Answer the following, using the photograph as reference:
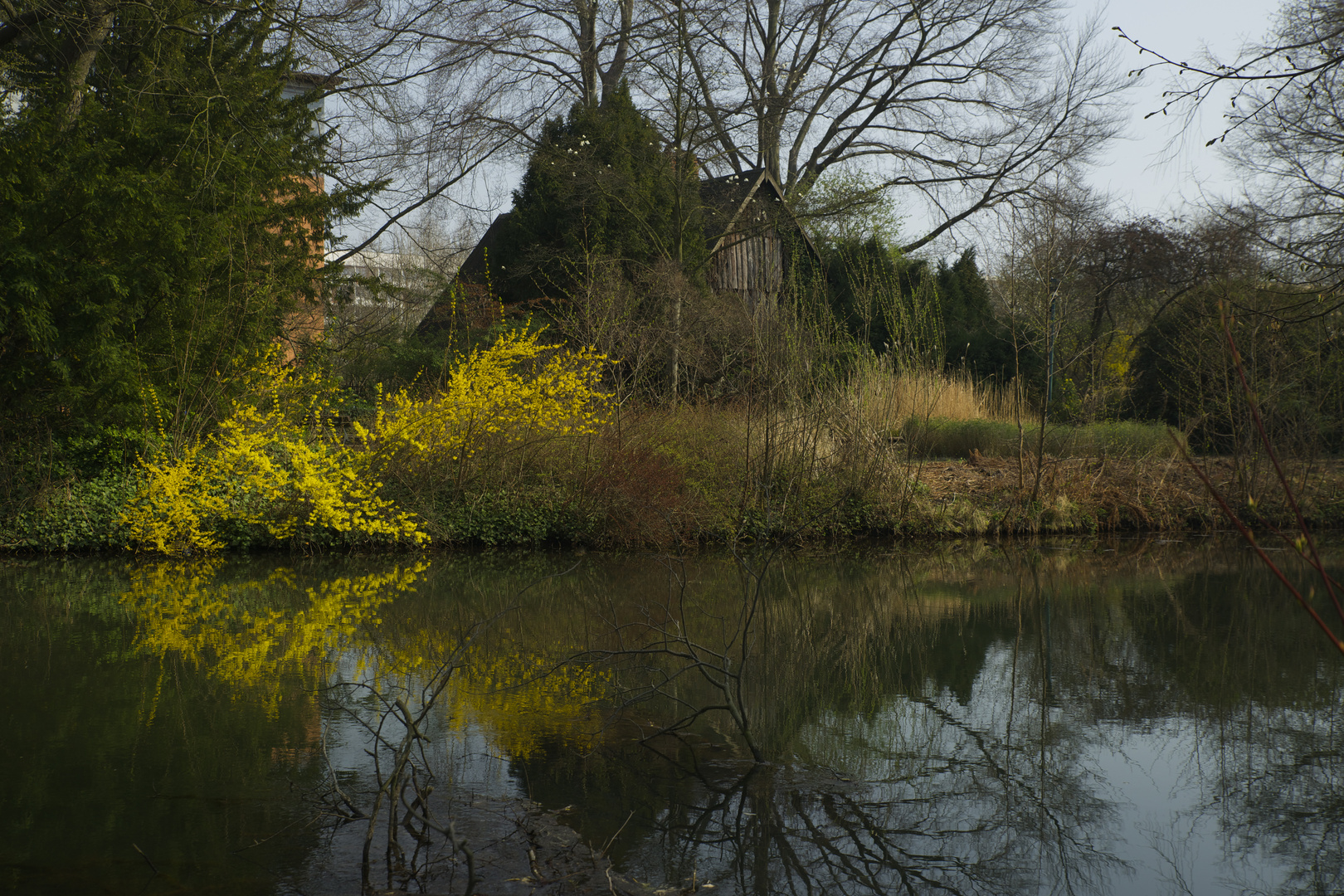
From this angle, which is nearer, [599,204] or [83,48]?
[83,48]

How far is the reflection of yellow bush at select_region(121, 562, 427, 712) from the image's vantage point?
6453 mm

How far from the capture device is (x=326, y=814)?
159 inches

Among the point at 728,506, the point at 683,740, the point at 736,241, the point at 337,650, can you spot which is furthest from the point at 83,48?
the point at 736,241

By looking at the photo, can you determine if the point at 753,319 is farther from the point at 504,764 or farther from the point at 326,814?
the point at 326,814

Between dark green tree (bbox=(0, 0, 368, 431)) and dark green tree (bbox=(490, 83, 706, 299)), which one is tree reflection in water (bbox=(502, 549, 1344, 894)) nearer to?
dark green tree (bbox=(0, 0, 368, 431))

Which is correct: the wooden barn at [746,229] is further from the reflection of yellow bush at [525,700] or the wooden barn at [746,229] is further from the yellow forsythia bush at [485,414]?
the reflection of yellow bush at [525,700]

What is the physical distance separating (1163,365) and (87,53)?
1726 cm

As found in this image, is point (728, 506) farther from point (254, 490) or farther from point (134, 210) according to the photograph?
point (134, 210)

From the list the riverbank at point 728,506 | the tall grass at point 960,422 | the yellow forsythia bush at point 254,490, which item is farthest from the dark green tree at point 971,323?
the yellow forsythia bush at point 254,490

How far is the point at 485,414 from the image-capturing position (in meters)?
12.0

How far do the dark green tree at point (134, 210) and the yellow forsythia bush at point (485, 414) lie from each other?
6.88 ft

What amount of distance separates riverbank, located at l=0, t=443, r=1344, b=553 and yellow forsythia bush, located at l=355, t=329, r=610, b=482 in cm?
41

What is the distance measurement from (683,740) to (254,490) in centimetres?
829

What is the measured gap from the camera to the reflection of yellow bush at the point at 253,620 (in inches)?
254
